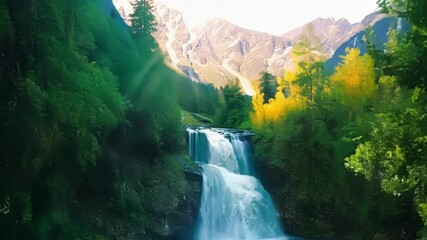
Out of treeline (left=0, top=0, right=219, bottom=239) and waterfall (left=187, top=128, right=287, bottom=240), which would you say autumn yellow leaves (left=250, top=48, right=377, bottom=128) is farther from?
treeline (left=0, top=0, right=219, bottom=239)

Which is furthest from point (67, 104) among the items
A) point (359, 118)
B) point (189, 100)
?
point (189, 100)

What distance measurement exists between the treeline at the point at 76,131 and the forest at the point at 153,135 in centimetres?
5

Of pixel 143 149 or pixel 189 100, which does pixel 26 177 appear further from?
pixel 189 100

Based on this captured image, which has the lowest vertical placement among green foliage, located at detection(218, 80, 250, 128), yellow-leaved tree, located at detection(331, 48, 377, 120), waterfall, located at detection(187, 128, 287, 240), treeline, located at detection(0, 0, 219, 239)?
waterfall, located at detection(187, 128, 287, 240)

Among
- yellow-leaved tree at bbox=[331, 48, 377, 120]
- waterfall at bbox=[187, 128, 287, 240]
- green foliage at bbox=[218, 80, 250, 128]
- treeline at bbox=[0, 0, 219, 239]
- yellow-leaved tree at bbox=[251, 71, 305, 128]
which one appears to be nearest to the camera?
treeline at bbox=[0, 0, 219, 239]

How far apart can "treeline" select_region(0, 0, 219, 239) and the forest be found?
0.05 meters

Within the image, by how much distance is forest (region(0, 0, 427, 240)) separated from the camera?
10.8 meters

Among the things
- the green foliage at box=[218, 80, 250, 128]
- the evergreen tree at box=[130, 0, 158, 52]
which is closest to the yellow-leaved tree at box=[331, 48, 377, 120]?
the evergreen tree at box=[130, 0, 158, 52]

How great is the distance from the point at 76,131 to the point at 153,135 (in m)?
9.34

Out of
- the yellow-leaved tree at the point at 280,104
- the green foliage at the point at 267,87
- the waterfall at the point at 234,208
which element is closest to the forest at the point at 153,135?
Answer: the yellow-leaved tree at the point at 280,104

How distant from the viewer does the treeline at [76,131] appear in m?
12.3

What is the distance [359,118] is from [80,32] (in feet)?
51.8

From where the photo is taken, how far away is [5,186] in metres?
12.2

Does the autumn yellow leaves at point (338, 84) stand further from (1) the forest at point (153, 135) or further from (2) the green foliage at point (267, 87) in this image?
(2) the green foliage at point (267, 87)
